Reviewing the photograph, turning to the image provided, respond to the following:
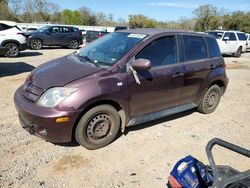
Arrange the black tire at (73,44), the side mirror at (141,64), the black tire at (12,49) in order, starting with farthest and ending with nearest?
the black tire at (73,44) < the black tire at (12,49) < the side mirror at (141,64)

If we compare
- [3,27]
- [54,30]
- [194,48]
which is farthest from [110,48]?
[54,30]

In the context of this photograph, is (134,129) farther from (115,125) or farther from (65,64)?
(65,64)

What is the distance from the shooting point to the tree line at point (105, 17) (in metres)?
49.3

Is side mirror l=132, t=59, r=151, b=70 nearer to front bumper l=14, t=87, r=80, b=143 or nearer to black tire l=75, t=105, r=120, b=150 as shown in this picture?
black tire l=75, t=105, r=120, b=150

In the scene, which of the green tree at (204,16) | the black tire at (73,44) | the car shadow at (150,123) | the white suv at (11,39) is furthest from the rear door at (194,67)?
the green tree at (204,16)

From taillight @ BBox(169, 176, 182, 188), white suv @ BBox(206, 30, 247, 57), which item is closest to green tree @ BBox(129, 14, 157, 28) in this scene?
white suv @ BBox(206, 30, 247, 57)

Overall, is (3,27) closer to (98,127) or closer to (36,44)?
(36,44)

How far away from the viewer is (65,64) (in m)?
4.32

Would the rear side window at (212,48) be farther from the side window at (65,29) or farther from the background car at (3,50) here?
A: the side window at (65,29)

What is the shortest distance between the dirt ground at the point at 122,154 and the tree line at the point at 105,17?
38206 mm

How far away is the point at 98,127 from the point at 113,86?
0.67m

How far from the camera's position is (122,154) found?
3973 mm

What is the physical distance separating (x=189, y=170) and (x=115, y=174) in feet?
4.32

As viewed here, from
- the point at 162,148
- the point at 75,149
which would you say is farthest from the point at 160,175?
the point at 75,149
